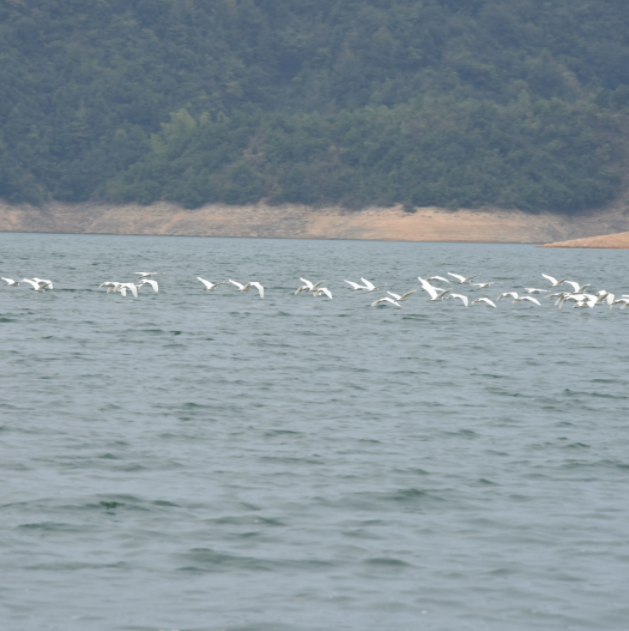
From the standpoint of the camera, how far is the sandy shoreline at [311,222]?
158750 millimetres

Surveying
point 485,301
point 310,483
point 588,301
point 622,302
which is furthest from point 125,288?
point 310,483

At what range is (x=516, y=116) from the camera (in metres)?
186

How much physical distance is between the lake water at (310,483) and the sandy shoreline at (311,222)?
121195mm

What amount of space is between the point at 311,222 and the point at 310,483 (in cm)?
15342

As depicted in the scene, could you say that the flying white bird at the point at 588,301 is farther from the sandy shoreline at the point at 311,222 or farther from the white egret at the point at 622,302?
the sandy shoreline at the point at 311,222

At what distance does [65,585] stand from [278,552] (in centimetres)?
260

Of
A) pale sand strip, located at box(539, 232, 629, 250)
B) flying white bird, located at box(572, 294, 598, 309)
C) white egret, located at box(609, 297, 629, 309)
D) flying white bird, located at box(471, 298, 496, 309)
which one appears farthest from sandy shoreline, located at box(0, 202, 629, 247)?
flying white bird, located at box(572, 294, 598, 309)

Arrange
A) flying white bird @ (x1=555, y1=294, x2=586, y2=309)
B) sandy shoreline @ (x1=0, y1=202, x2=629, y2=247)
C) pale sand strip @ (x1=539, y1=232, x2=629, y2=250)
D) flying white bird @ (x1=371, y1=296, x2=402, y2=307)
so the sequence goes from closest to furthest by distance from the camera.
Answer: flying white bird @ (x1=555, y1=294, x2=586, y2=309) < flying white bird @ (x1=371, y1=296, x2=402, y2=307) < pale sand strip @ (x1=539, y1=232, x2=629, y2=250) < sandy shoreline @ (x1=0, y1=202, x2=629, y2=247)

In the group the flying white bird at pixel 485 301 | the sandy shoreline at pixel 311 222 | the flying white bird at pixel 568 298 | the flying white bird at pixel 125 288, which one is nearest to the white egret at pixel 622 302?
the flying white bird at pixel 568 298

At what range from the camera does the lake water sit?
13.4 m

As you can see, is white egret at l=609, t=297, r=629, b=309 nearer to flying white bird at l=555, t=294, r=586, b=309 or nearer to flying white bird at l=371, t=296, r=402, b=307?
flying white bird at l=555, t=294, r=586, b=309

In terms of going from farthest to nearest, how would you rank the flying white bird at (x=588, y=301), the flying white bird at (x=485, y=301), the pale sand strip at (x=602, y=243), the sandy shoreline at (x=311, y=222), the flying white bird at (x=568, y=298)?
the sandy shoreline at (x=311, y=222) < the pale sand strip at (x=602, y=243) < the flying white bird at (x=485, y=301) < the flying white bird at (x=568, y=298) < the flying white bird at (x=588, y=301)

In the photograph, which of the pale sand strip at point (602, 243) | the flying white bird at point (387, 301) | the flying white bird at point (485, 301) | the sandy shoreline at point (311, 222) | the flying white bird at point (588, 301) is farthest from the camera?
the sandy shoreline at point (311, 222)

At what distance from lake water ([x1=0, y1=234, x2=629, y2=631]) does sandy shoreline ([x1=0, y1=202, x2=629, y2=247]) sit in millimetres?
121195
